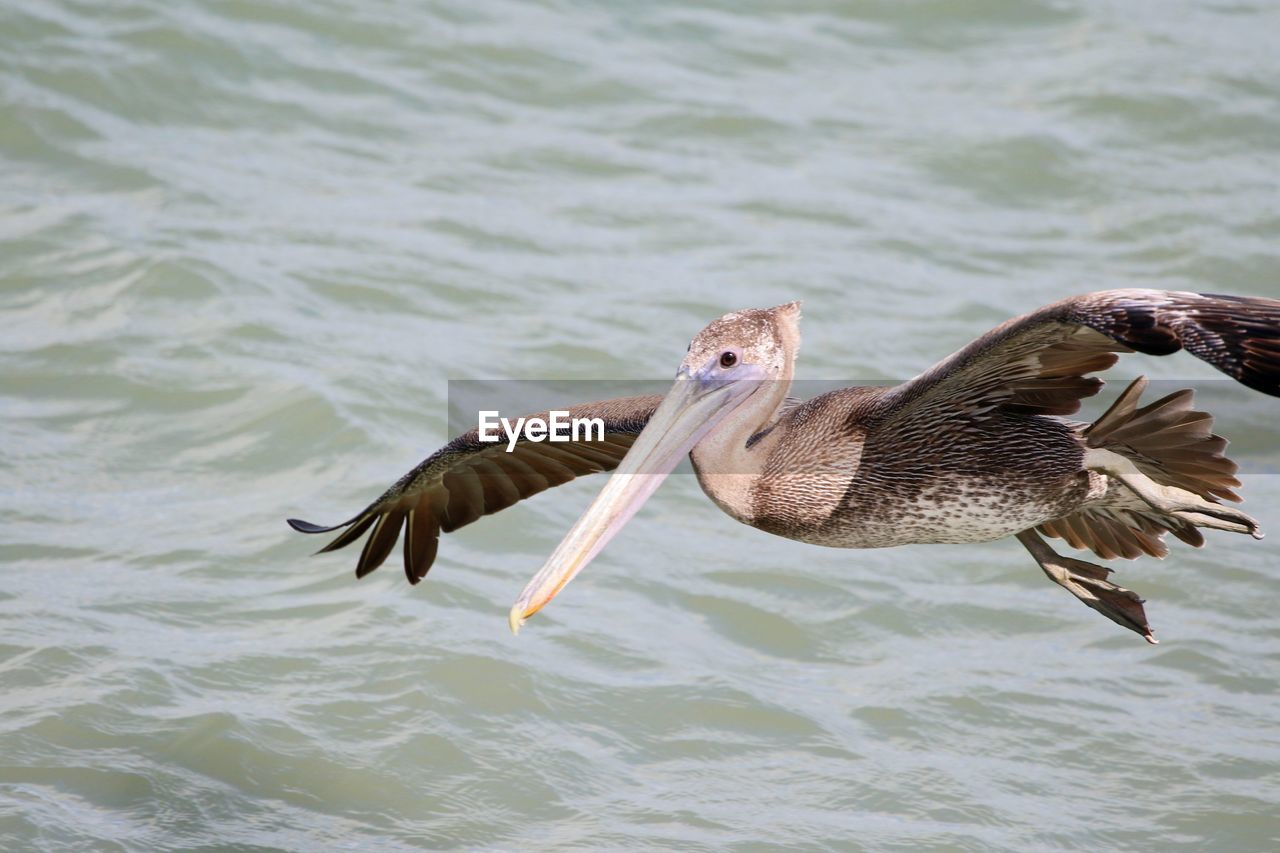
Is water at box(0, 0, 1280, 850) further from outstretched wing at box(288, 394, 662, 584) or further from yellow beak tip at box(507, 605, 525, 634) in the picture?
yellow beak tip at box(507, 605, 525, 634)

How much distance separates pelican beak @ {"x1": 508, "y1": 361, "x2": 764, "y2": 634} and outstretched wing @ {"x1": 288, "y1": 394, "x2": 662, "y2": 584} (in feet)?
2.70

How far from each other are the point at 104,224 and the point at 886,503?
6.85m

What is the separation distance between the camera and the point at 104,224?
1120 cm

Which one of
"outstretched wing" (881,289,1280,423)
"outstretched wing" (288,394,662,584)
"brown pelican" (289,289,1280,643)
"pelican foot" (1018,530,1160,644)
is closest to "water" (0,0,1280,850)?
"outstretched wing" (288,394,662,584)

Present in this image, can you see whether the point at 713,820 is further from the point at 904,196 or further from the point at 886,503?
the point at 904,196

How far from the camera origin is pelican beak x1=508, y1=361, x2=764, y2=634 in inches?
212

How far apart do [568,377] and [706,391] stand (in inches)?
177

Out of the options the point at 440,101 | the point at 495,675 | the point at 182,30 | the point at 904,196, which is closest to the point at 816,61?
the point at 904,196

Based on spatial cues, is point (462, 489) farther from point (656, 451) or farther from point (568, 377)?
point (568, 377)

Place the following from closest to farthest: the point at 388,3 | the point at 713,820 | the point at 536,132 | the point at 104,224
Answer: the point at 713,820 → the point at 104,224 → the point at 536,132 → the point at 388,3

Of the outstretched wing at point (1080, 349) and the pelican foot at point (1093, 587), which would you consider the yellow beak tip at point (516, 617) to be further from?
the pelican foot at point (1093, 587)

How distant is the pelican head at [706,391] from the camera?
5.61 meters

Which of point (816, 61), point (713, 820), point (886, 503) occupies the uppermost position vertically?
point (816, 61)

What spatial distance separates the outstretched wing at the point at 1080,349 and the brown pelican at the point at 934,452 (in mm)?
11
